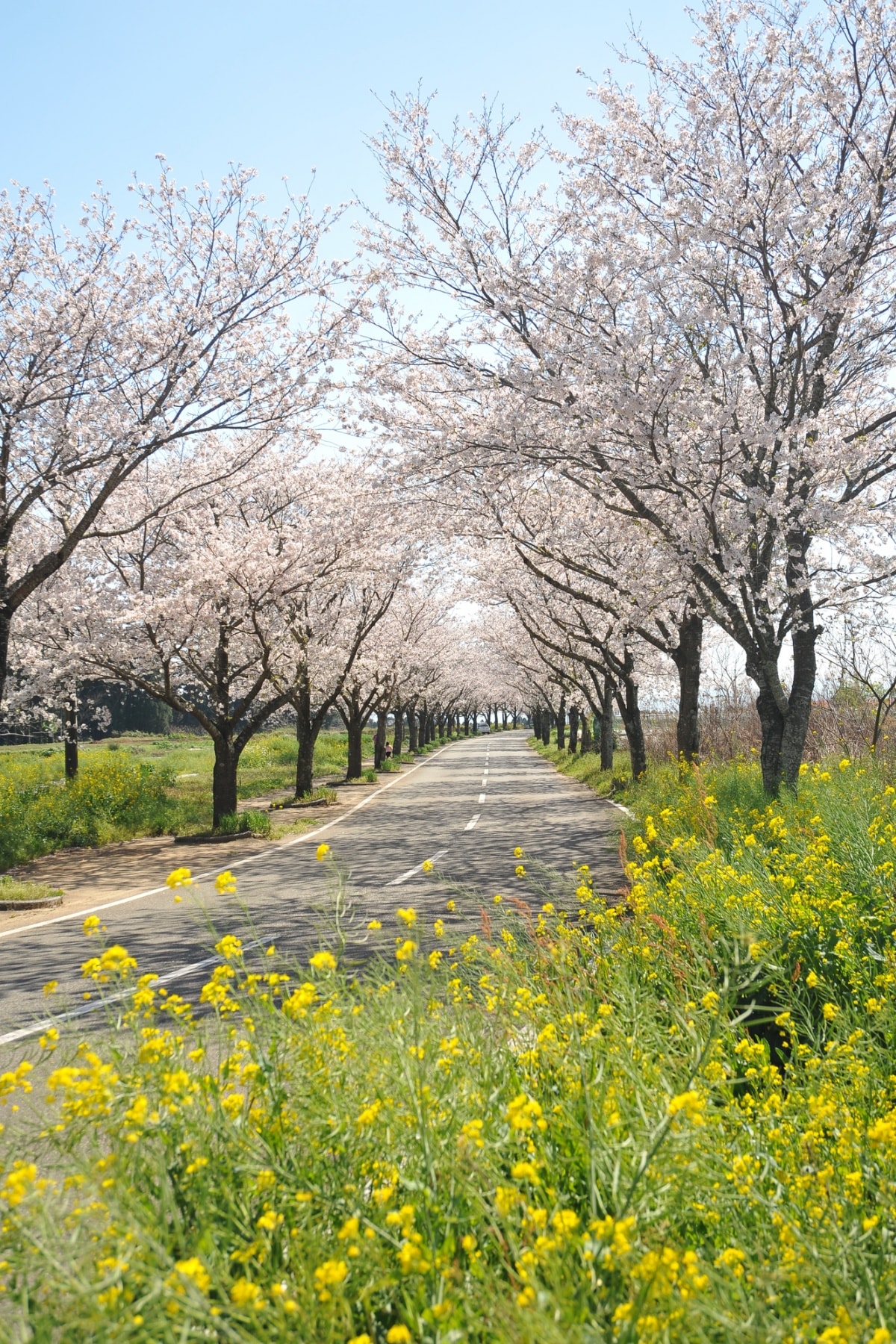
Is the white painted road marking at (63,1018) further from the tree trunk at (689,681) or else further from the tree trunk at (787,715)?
the tree trunk at (689,681)

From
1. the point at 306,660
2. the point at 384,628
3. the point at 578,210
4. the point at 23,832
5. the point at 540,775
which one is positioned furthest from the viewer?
the point at 384,628

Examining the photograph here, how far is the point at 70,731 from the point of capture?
28.3m

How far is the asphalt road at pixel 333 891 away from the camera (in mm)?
7992

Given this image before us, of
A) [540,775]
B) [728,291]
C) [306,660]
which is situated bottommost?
[540,775]

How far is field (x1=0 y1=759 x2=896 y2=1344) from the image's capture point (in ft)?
7.09

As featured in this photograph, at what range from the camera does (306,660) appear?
76.2 feet

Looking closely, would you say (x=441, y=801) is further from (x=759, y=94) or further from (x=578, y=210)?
(x=759, y=94)

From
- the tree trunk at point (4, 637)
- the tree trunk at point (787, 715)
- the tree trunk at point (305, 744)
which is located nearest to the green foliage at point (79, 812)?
the tree trunk at point (305, 744)

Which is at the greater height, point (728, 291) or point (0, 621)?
point (728, 291)

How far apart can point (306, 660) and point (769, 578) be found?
1344 centimetres

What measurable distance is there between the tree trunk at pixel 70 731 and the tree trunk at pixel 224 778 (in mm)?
9707

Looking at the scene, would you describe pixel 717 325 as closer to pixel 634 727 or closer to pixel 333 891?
pixel 333 891

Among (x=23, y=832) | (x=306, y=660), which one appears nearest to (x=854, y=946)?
(x=23, y=832)

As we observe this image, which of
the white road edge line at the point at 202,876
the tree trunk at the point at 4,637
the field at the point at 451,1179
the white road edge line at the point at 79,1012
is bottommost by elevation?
the white road edge line at the point at 202,876
